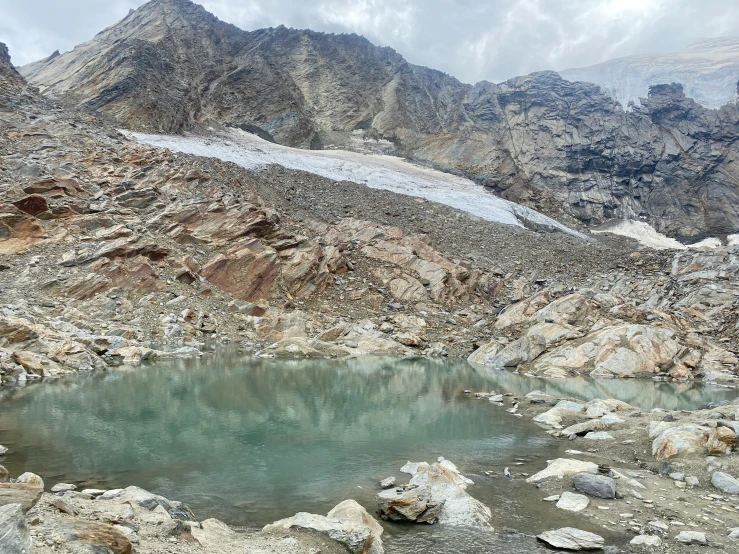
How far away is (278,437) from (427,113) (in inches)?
3637

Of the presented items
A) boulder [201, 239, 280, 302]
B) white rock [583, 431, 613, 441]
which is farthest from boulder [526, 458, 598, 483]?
boulder [201, 239, 280, 302]

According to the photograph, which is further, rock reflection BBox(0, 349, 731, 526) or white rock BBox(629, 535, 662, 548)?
rock reflection BBox(0, 349, 731, 526)

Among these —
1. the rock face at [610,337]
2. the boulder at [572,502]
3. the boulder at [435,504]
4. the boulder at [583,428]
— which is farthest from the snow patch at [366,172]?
the boulder at [572,502]

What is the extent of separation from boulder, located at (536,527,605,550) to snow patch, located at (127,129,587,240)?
48.0 meters

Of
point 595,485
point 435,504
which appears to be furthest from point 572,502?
point 435,504

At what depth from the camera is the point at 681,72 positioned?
150m

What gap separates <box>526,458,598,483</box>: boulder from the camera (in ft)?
29.9

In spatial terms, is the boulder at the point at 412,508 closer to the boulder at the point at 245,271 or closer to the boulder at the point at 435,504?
the boulder at the point at 435,504

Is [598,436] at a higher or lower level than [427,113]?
lower

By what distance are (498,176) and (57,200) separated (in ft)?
188

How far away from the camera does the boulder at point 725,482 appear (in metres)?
8.20

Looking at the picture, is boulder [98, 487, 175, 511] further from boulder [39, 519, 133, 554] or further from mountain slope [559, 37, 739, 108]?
mountain slope [559, 37, 739, 108]

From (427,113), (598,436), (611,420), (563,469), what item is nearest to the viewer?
(563,469)

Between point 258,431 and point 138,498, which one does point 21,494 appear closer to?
point 138,498
